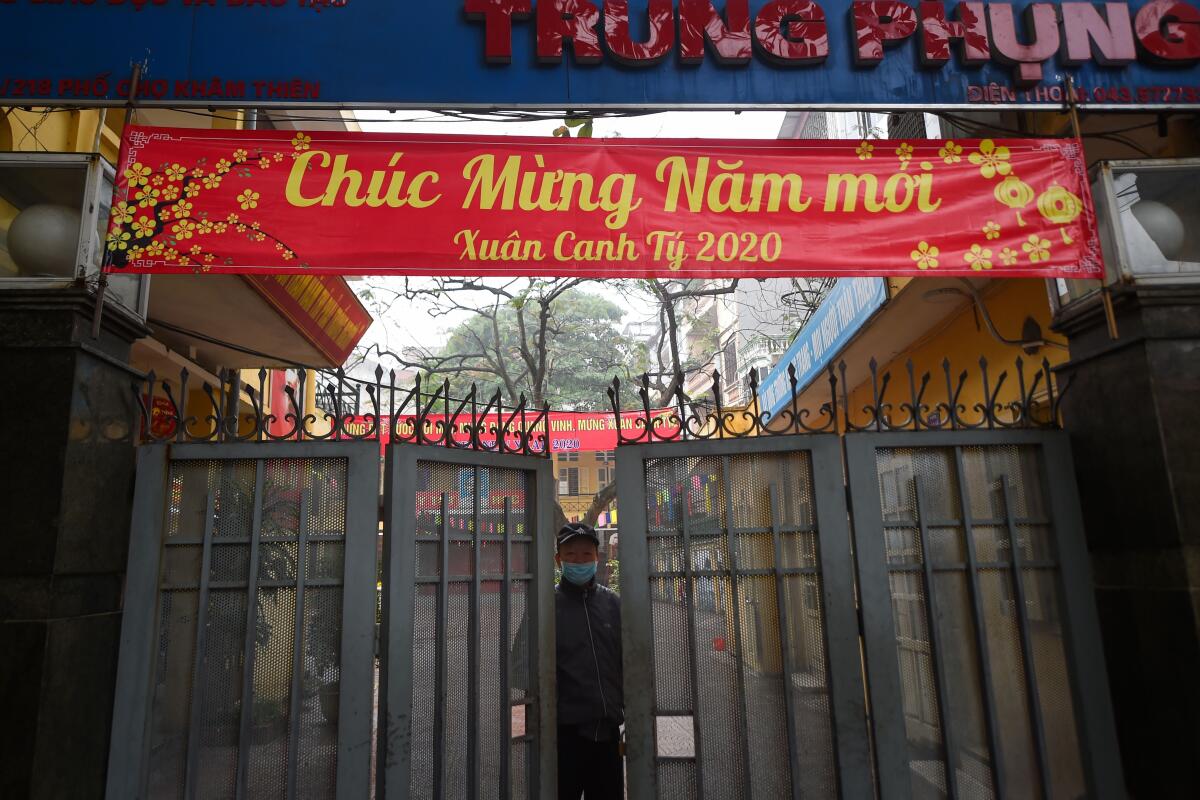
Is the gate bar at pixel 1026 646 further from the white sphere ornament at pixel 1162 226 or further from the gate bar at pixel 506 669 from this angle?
the gate bar at pixel 506 669

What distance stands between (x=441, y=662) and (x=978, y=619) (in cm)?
275

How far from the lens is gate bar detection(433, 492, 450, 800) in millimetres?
3785

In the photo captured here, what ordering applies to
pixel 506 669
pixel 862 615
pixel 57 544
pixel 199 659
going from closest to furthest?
pixel 57 544, pixel 199 659, pixel 862 615, pixel 506 669

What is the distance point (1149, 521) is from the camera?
12.2 ft

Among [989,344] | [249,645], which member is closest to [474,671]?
[249,645]

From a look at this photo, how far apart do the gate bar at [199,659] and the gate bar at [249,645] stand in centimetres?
19

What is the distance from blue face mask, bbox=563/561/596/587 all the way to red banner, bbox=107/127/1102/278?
168cm

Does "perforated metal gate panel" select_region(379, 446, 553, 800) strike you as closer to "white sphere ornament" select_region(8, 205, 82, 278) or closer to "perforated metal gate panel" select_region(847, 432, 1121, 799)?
"perforated metal gate panel" select_region(847, 432, 1121, 799)

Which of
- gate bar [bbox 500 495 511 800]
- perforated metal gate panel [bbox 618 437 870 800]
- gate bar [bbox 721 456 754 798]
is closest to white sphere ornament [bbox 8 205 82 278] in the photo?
gate bar [bbox 500 495 511 800]

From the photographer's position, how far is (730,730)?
395cm

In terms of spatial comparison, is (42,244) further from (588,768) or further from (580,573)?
(588,768)

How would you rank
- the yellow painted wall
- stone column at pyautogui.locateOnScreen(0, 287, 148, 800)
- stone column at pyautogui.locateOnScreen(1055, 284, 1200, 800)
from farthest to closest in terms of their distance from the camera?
the yellow painted wall < stone column at pyautogui.locateOnScreen(1055, 284, 1200, 800) < stone column at pyautogui.locateOnScreen(0, 287, 148, 800)

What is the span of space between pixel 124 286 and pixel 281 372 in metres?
9.35

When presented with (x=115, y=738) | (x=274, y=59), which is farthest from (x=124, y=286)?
(x=115, y=738)
